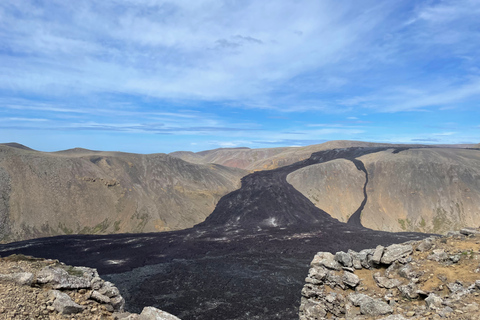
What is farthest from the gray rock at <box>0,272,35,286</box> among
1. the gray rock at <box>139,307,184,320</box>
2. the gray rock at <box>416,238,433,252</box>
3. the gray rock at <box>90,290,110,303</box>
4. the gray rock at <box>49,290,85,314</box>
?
the gray rock at <box>416,238,433,252</box>

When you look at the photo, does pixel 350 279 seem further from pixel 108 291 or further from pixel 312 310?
pixel 108 291

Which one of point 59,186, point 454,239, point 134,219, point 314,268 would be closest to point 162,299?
point 314,268

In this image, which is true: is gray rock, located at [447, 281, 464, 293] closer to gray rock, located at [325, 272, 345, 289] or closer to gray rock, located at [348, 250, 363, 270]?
gray rock, located at [348, 250, 363, 270]

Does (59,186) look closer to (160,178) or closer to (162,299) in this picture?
(160,178)

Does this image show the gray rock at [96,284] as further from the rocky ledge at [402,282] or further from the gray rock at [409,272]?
the gray rock at [409,272]

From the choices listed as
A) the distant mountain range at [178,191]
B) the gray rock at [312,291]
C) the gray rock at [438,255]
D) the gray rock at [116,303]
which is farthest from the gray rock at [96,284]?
the distant mountain range at [178,191]

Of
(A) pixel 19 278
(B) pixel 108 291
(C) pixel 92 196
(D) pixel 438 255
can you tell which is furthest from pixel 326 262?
(C) pixel 92 196
